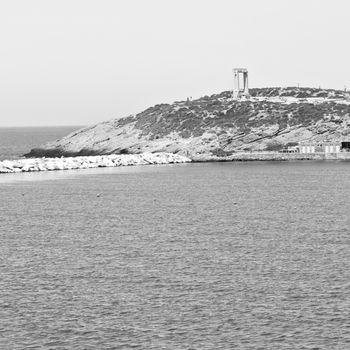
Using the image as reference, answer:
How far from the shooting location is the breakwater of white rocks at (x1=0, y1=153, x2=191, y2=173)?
15600 cm

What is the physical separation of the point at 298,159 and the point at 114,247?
110151 mm

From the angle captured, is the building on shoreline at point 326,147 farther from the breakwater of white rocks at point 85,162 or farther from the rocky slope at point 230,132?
the breakwater of white rocks at point 85,162

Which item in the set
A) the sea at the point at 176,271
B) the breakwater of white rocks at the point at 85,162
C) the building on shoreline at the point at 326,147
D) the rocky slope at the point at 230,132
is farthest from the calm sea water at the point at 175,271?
the rocky slope at the point at 230,132

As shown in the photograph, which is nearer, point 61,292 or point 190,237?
point 61,292

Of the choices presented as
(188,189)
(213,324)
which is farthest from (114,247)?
(188,189)

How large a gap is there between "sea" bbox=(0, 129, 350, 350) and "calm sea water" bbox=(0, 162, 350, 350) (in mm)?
100

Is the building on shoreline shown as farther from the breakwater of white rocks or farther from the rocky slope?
the breakwater of white rocks

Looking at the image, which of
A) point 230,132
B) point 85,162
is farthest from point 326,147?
point 85,162

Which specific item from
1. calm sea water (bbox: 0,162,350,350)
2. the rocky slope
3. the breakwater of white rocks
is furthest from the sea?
the rocky slope

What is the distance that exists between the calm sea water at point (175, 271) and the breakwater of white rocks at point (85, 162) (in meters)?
48.7

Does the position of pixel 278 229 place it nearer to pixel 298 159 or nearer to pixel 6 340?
pixel 6 340

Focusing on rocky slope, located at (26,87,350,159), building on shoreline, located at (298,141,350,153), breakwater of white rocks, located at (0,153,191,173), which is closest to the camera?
breakwater of white rocks, located at (0,153,191,173)

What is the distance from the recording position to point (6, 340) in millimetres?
41938

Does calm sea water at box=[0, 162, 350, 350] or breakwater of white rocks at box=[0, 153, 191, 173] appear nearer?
calm sea water at box=[0, 162, 350, 350]
